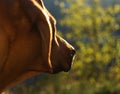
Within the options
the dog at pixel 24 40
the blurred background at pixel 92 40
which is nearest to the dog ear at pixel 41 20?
the dog at pixel 24 40

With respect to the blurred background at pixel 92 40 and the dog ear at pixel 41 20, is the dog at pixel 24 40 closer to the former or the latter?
the dog ear at pixel 41 20

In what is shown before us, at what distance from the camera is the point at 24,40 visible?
188 cm

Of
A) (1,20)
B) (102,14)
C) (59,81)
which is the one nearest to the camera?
(1,20)

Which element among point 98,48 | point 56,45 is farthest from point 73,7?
point 56,45

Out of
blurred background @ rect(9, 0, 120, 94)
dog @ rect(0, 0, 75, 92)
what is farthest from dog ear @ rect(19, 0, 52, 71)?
blurred background @ rect(9, 0, 120, 94)

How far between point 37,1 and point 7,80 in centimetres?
30

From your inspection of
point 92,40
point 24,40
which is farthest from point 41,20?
point 92,40

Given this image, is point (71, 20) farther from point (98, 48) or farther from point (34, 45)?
point (34, 45)

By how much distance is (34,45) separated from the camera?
189cm

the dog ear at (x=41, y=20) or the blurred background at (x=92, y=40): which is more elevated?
the dog ear at (x=41, y=20)

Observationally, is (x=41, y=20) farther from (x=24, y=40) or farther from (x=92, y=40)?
(x=92, y=40)

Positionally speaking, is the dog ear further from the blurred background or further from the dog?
the blurred background

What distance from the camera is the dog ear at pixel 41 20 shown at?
5.99 ft

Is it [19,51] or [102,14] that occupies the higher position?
[19,51]
